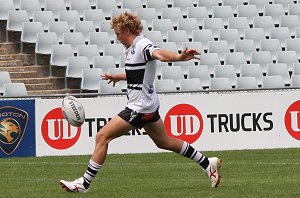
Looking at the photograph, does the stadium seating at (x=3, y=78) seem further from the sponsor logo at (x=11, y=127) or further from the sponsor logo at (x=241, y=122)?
the sponsor logo at (x=241, y=122)

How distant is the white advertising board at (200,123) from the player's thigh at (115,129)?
326 inches

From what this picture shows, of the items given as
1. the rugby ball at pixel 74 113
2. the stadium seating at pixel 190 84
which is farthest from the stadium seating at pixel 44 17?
the rugby ball at pixel 74 113

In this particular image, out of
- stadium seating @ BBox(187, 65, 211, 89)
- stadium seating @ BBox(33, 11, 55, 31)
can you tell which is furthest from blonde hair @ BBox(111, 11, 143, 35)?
stadium seating @ BBox(33, 11, 55, 31)

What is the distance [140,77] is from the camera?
1056 cm

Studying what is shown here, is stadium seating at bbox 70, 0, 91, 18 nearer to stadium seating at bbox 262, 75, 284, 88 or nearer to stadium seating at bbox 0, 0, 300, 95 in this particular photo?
stadium seating at bbox 0, 0, 300, 95

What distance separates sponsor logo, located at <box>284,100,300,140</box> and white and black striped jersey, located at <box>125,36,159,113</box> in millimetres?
8856

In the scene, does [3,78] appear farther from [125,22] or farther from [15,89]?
[125,22]

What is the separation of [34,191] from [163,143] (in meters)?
1.53

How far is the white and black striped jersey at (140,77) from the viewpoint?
413 inches

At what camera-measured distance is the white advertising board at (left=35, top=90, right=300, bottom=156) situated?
18.7 meters

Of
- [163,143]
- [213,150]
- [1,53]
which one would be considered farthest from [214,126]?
[163,143]

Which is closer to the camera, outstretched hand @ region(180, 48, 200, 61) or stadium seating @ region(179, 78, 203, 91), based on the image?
outstretched hand @ region(180, 48, 200, 61)

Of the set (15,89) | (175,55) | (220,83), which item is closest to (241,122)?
(220,83)

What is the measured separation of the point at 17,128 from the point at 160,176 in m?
6.16
